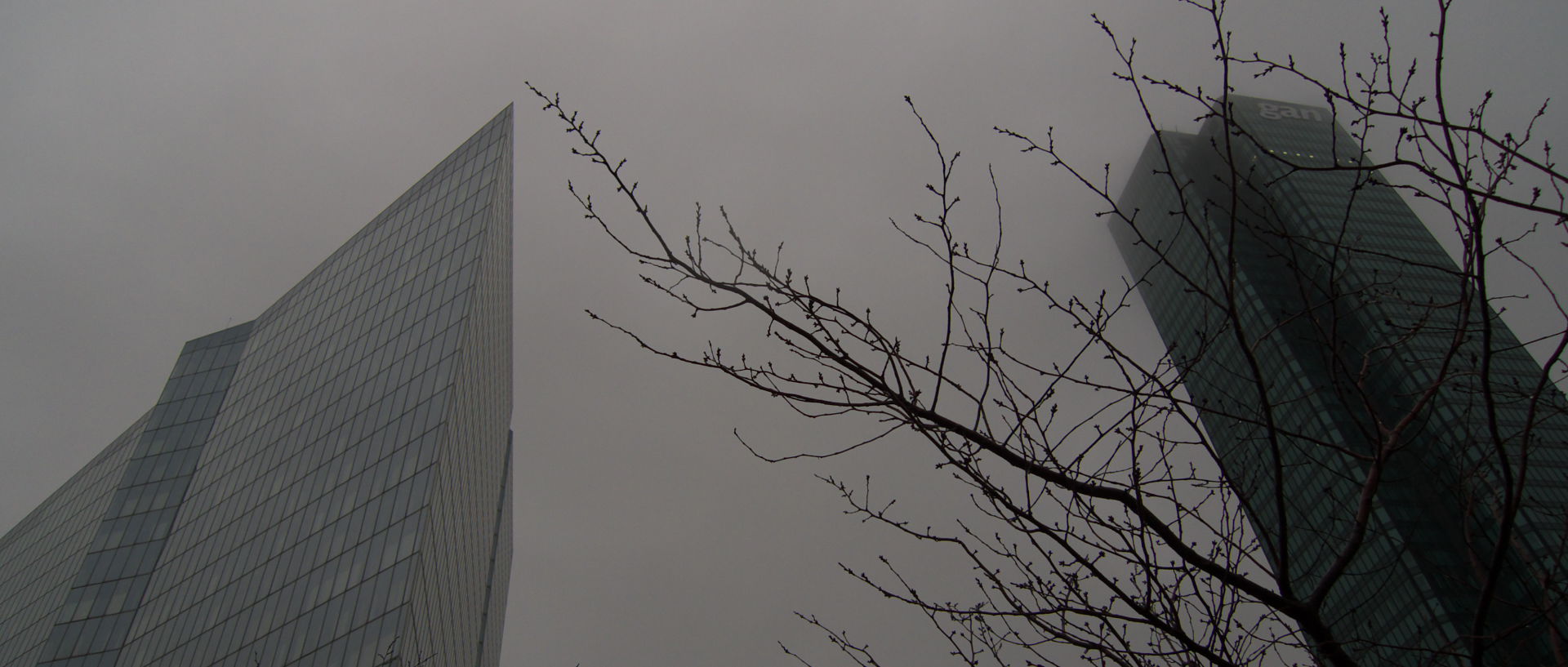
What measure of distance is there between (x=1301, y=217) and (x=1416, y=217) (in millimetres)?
12941

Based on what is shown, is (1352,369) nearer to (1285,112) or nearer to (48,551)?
(48,551)

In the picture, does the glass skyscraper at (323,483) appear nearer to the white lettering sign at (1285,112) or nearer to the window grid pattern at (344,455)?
the window grid pattern at (344,455)

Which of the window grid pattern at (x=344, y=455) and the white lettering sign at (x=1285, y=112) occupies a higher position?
the white lettering sign at (x=1285, y=112)

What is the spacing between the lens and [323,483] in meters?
49.3

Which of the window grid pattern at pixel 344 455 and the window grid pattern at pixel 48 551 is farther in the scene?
the window grid pattern at pixel 48 551

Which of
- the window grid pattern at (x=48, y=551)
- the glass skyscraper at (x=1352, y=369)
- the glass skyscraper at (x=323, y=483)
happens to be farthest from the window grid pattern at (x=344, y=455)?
the glass skyscraper at (x=1352, y=369)

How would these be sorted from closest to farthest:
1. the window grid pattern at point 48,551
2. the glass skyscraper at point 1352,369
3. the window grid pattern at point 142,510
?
the glass skyscraper at point 1352,369 < the window grid pattern at point 142,510 < the window grid pattern at point 48,551

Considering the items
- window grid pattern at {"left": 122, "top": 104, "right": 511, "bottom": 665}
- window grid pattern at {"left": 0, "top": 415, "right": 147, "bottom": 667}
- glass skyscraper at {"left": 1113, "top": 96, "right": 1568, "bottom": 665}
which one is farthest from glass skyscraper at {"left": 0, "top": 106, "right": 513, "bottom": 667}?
glass skyscraper at {"left": 1113, "top": 96, "right": 1568, "bottom": 665}

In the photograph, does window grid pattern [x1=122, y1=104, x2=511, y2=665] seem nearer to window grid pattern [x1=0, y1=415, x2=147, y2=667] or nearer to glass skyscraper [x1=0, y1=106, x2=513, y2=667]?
glass skyscraper [x1=0, y1=106, x2=513, y2=667]

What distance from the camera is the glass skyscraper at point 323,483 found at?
42.4 meters

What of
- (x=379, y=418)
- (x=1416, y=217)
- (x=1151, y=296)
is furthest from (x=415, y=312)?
(x=1416, y=217)

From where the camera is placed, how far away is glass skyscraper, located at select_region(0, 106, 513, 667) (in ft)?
139

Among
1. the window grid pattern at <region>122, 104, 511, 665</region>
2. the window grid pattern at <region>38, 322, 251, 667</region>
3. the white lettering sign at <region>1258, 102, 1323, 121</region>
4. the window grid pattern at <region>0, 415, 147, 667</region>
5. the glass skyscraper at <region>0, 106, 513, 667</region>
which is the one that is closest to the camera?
the window grid pattern at <region>122, 104, 511, 665</region>

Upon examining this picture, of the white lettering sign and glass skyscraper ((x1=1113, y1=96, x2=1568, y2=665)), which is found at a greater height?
the white lettering sign
